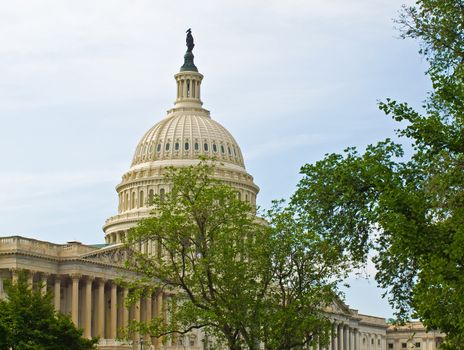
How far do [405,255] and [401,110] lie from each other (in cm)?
564

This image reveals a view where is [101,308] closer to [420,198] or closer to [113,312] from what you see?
[113,312]

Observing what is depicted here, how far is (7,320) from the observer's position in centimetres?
7975

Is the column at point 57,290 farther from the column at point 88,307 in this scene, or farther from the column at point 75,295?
the column at point 88,307

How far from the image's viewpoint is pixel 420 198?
42.0 m

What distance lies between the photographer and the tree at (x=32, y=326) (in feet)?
258

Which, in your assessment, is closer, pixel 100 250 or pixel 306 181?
pixel 306 181

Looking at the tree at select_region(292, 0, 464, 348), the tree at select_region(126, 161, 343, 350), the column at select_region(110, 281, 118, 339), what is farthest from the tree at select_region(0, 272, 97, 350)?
the column at select_region(110, 281, 118, 339)

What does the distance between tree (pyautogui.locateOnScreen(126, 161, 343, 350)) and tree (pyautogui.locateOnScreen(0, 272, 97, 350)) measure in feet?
48.1

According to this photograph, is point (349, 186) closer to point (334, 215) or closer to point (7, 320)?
point (334, 215)

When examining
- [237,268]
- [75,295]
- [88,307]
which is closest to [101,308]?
[88,307]

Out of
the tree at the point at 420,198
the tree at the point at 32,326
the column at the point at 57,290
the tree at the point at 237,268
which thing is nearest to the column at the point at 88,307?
the column at the point at 57,290

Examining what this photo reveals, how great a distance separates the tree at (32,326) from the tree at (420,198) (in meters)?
37.0

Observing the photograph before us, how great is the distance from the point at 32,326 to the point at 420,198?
45.8m

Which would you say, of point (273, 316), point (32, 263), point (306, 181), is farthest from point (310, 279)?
point (32, 263)
